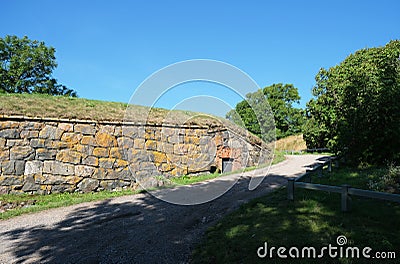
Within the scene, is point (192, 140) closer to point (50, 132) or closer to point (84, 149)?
point (84, 149)

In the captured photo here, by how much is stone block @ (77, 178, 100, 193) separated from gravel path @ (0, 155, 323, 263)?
171 cm

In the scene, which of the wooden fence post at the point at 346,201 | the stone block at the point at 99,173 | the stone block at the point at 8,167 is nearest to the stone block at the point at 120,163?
the stone block at the point at 99,173

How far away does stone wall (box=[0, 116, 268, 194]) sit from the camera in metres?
8.60

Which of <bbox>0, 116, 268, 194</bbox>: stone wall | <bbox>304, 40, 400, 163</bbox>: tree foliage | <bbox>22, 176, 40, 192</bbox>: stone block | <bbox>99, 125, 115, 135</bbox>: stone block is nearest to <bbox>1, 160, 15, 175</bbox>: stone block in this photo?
<bbox>0, 116, 268, 194</bbox>: stone wall

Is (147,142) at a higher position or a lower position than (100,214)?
higher

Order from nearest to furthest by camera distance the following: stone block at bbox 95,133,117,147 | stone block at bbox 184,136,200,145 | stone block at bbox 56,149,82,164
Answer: stone block at bbox 56,149,82,164 → stone block at bbox 95,133,117,147 → stone block at bbox 184,136,200,145

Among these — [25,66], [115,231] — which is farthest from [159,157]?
[25,66]

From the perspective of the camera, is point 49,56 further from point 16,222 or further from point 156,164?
point 16,222

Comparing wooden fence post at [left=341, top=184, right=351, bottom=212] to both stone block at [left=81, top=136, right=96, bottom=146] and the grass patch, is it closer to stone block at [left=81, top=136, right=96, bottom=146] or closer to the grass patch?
the grass patch

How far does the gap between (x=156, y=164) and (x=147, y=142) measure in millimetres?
1065

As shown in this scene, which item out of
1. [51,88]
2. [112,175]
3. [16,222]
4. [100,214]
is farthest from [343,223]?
[51,88]

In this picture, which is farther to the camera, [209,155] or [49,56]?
[49,56]

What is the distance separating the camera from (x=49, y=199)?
332 inches

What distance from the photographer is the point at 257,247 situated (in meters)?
3.80
